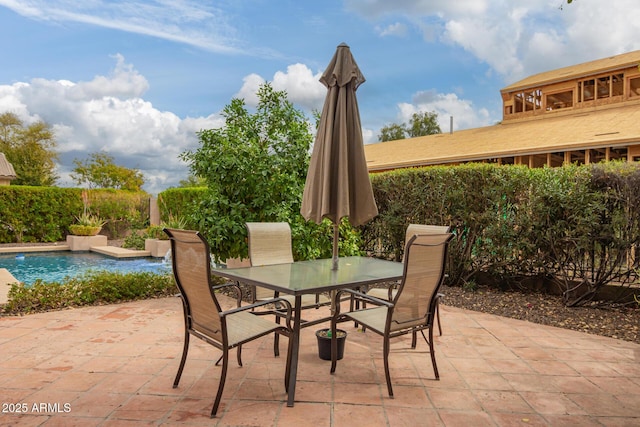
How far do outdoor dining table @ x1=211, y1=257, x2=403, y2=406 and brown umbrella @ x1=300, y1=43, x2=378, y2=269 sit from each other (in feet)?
0.92

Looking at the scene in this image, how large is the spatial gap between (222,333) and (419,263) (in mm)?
1433

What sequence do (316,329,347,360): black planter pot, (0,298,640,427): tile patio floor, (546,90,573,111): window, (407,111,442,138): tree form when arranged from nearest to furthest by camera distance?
(0,298,640,427): tile patio floor < (316,329,347,360): black planter pot < (546,90,573,111): window < (407,111,442,138): tree

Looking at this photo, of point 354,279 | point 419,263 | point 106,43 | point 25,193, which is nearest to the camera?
point 419,263

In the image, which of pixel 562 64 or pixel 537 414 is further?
pixel 562 64

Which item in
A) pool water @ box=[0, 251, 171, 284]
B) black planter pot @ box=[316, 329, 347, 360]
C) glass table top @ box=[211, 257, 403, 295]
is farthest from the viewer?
pool water @ box=[0, 251, 171, 284]

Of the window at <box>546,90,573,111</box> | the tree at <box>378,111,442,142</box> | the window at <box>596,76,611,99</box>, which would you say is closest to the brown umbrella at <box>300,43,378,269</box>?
the window at <box>596,76,611,99</box>

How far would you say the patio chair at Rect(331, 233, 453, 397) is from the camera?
3.01 metres

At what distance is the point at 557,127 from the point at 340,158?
1443 centimetres

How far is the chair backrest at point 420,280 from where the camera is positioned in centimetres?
302

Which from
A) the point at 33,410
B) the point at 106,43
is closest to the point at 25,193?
the point at 106,43

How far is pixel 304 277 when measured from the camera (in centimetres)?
349

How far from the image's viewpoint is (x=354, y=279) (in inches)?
134

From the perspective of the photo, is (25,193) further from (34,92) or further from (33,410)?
(34,92)

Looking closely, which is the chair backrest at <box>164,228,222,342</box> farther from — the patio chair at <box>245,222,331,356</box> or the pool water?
the pool water
